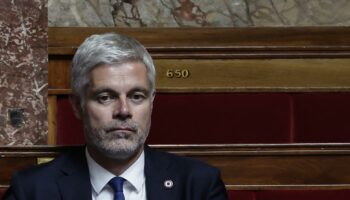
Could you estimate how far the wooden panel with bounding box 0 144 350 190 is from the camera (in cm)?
86

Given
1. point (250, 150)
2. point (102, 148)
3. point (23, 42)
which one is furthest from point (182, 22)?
point (102, 148)

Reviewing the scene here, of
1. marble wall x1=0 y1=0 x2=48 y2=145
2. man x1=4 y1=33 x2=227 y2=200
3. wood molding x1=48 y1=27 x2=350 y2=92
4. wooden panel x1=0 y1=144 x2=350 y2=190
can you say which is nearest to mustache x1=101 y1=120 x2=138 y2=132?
man x1=4 y1=33 x2=227 y2=200

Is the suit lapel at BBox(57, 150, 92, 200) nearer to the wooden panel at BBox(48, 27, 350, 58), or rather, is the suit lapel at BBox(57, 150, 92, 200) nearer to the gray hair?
the gray hair

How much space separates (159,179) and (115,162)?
0.04m

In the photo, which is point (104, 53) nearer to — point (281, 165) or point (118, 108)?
point (118, 108)

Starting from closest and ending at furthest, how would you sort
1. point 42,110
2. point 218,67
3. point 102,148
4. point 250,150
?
point 102,148 → point 250,150 → point 42,110 → point 218,67

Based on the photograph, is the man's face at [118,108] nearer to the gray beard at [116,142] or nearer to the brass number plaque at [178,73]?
the gray beard at [116,142]

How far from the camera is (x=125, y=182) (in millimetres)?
763

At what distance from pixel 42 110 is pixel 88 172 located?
310 millimetres

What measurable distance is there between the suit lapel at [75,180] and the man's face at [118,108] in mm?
35

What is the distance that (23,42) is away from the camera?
107 centimetres

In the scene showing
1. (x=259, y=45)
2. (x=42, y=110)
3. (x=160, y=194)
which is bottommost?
(x=160, y=194)

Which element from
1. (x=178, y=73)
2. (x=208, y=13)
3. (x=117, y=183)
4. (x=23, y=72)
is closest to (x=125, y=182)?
(x=117, y=183)

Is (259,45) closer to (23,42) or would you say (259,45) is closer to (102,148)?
(23,42)
